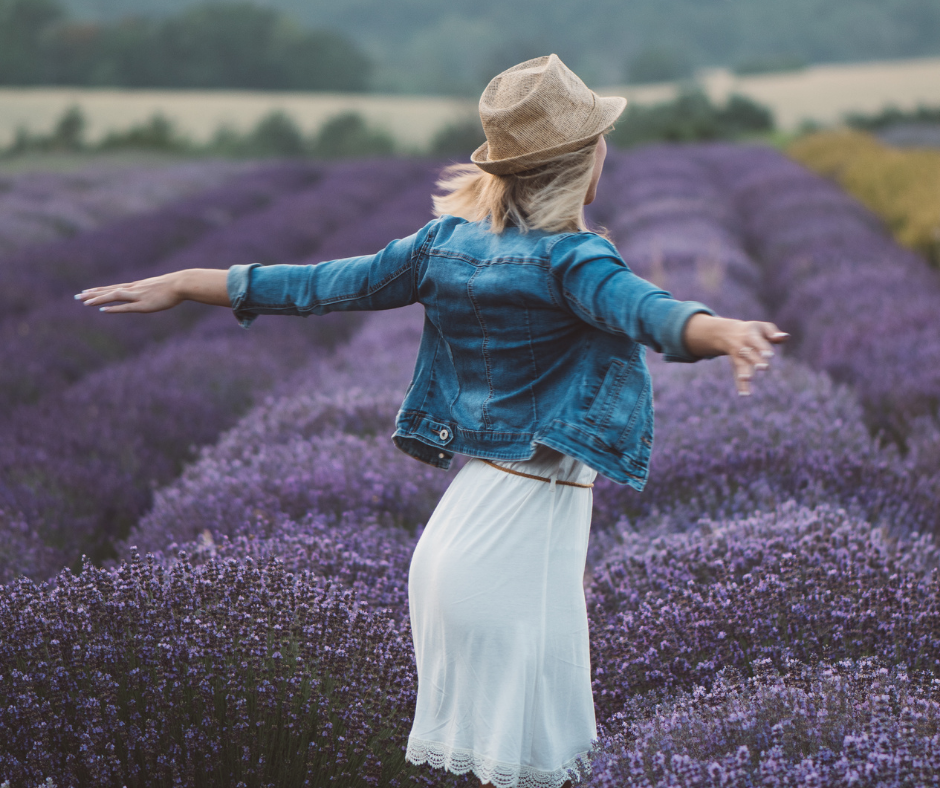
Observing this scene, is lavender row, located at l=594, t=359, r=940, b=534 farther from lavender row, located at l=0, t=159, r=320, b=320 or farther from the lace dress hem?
lavender row, located at l=0, t=159, r=320, b=320

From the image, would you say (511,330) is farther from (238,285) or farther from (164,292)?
(164,292)

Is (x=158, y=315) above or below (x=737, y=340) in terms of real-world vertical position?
below

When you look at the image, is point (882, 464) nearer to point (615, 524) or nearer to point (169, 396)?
point (615, 524)

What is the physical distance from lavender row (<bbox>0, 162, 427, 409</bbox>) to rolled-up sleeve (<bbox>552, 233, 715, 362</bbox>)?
162 inches

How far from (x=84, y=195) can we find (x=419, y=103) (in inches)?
1111

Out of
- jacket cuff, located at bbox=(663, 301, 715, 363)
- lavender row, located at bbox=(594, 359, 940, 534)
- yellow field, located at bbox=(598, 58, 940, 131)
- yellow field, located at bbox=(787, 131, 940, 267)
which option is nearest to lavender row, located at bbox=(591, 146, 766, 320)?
yellow field, located at bbox=(787, 131, 940, 267)

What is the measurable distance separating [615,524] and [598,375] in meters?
1.41

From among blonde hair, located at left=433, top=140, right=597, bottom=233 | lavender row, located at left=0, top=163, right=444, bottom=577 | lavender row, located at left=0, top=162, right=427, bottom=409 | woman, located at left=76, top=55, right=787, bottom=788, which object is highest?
blonde hair, located at left=433, top=140, right=597, bottom=233

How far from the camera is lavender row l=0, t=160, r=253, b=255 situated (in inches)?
414

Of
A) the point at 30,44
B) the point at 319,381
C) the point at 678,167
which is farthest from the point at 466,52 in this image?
the point at 319,381

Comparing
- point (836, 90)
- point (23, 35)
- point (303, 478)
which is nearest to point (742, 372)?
point (303, 478)

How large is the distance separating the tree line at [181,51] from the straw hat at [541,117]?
4517 cm

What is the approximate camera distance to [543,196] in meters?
1.58

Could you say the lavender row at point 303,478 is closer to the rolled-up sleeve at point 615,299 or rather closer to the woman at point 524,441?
the woman at point 524,441
